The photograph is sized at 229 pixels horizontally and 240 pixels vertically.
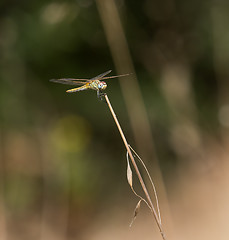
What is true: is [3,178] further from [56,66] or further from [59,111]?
[56,66]

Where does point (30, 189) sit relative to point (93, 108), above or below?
below

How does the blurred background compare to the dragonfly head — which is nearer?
the dragonfly head

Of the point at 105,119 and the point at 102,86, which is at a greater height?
the point at 105,119

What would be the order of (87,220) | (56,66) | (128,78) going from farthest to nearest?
(87,220)
(56,66)
(128,78)

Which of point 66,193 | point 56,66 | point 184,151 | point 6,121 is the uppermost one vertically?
point 56,66

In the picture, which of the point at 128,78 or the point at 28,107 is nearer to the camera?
the point at 128,78

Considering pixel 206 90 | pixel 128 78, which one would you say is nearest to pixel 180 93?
pixel 206 90

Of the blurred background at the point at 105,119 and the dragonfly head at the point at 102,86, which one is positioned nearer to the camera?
the dragonfly head at the point at 102,86

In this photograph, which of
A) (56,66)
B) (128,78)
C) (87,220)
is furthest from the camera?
(87,220)
